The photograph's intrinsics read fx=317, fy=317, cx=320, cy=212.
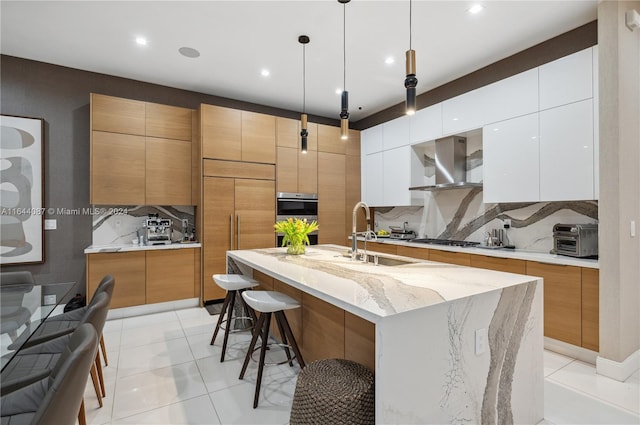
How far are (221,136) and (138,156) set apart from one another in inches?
41.4

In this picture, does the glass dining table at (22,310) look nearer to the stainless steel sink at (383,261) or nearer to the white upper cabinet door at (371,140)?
the stainless steel sink at (383,261)

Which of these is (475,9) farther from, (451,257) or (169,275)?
(169,275)

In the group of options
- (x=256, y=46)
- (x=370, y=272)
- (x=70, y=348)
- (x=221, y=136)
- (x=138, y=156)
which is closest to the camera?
(x=70, y=348)

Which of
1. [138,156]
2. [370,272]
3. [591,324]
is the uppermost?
[138,156]

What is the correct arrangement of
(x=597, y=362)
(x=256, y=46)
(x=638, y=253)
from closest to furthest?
1. (x=597, y=362)
2. (x=638, y=253)
3. (x=256, y=46)

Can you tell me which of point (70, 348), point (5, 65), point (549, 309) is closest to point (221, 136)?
point (5, 65)

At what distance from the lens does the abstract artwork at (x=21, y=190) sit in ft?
11.5

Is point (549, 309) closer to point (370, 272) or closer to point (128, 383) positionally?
point (370, 272)

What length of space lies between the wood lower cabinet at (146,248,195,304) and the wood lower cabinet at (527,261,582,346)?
3932 millimetres

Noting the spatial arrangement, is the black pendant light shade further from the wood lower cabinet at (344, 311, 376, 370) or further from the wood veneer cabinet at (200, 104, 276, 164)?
the wood veneer cabinet at (200, 104, 276, 164)

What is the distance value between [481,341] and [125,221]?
14.1 ft

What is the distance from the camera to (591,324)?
102 inches

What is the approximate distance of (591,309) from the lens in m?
2.59

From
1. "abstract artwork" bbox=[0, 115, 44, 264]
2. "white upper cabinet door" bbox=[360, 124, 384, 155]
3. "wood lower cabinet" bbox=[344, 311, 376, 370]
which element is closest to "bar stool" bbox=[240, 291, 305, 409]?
"wood lower cabinet" bbox=[344, 311, 376, 370]
